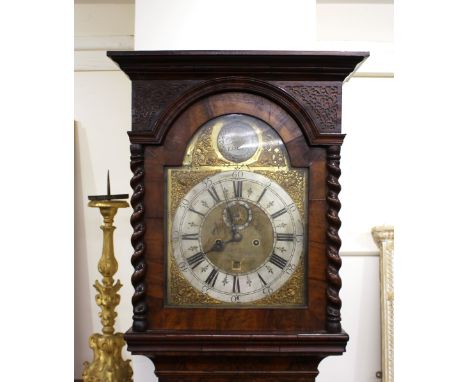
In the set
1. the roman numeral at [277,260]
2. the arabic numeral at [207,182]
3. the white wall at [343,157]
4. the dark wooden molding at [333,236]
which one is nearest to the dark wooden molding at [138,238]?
the arabic numeral at [207,182]

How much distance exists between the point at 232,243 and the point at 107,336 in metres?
0.56

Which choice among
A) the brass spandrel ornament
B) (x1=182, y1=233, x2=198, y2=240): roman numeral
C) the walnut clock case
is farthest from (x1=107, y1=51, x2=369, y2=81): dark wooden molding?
(x1=182, y1=233, x2=198, y2=240): roman numeral

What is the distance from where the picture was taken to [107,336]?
1481 millimetres

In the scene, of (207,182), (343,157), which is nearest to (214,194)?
(207,182)

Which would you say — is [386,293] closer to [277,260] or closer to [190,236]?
[277,260]

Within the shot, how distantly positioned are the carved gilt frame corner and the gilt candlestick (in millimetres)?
987

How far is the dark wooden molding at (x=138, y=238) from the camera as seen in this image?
116 cm

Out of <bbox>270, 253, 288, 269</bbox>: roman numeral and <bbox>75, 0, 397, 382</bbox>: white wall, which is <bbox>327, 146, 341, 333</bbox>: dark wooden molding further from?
<bbox>75, 0, 397, 382</bbox>: white wall

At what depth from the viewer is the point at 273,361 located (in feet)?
3.91

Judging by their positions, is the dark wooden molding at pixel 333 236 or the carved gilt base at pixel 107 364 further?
the carved gilt base at pixel 107 364

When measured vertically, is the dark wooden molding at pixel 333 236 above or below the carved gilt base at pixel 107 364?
above

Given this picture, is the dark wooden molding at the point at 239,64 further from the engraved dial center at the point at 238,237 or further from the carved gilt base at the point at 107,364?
the carved gilt base at the point at 107,364

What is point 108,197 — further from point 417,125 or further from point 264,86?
point 417,125
